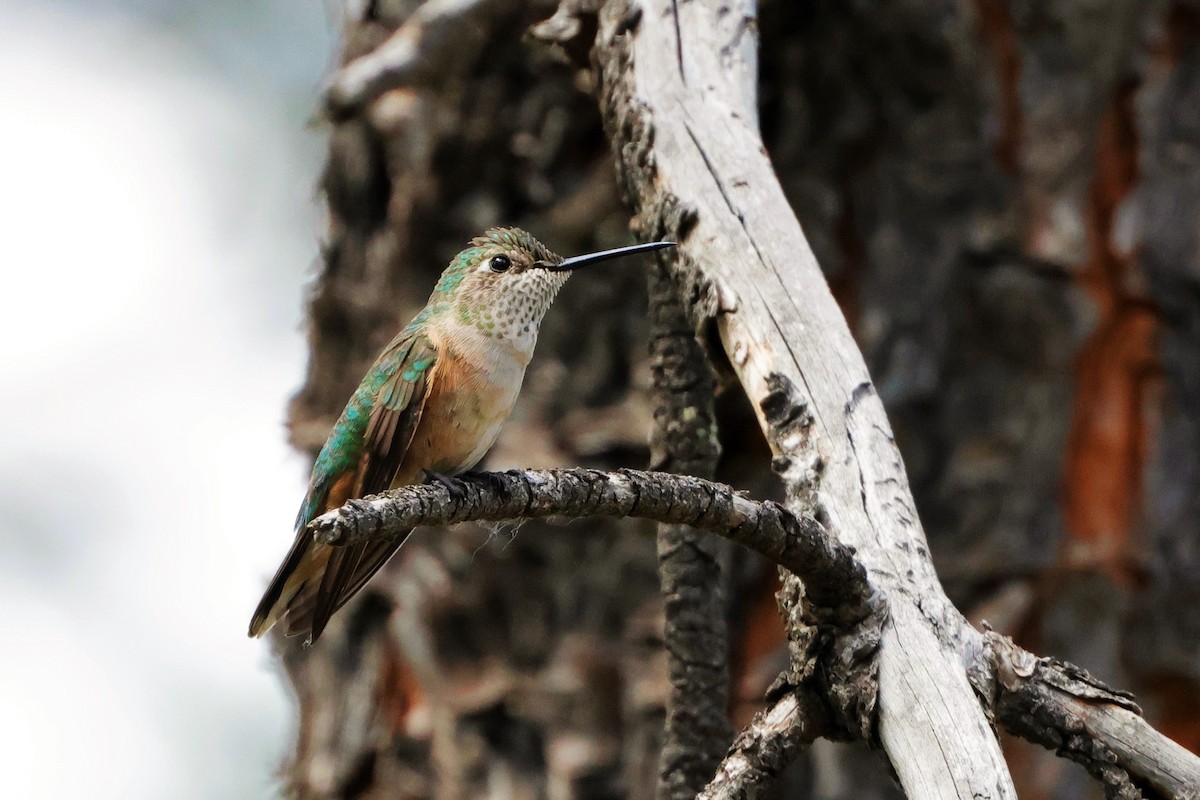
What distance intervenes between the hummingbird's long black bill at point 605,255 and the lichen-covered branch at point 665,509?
91cm

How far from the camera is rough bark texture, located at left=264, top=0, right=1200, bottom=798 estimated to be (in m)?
4.75

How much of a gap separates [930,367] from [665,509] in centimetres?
286

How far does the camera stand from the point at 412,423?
129 inches

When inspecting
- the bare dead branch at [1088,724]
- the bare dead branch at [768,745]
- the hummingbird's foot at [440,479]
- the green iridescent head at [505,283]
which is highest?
the green iridescent head at [505,283]

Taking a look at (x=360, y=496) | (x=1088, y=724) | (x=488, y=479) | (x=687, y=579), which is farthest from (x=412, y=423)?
(x=1088, y=724)

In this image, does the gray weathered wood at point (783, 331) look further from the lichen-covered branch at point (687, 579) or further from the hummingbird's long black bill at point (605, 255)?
the lichen-covered branch at point (687, 579)

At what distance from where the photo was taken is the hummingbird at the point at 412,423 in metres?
3.17

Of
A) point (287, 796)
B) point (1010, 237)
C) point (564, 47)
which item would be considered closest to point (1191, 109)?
point (1010, 237)

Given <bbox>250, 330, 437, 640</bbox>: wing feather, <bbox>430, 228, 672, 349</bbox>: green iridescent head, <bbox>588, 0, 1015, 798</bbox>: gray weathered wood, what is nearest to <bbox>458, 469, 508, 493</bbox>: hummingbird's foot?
<bbox>250, 330, 437, 640</bbox>: wing feather

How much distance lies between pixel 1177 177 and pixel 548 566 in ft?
9.11

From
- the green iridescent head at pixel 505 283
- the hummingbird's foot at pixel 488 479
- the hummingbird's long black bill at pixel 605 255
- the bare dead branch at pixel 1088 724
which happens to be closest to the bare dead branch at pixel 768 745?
the bare dead branch at pixel 1088 724

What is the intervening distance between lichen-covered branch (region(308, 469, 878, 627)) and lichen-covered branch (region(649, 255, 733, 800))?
0.76 metres

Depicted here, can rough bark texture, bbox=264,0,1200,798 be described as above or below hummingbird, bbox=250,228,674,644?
above

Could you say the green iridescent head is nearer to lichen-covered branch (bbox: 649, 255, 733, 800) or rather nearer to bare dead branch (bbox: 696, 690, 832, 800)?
lichen-covered branch (bbox: 649, 255, 733, 800)
